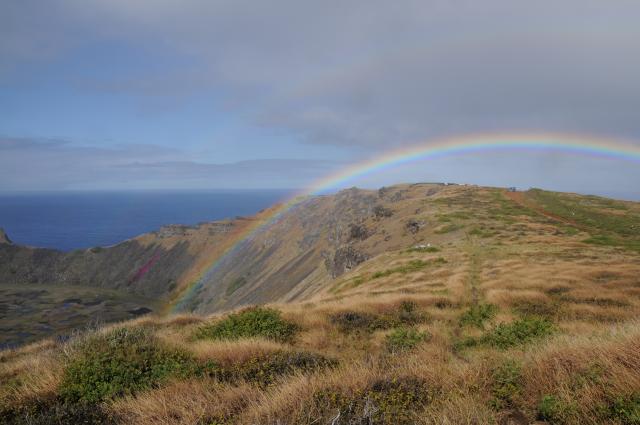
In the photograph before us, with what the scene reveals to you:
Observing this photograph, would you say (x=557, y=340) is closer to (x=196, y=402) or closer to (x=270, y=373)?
(x=270, y=373)

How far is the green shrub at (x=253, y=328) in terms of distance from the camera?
10.9m

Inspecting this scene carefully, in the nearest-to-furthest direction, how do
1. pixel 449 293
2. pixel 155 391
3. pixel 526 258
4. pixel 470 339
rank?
pixel 155 391 < pixel 470 339 < pixel 449 293 < pixel 526 258

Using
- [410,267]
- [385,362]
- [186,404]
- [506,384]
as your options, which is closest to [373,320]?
[385,362]

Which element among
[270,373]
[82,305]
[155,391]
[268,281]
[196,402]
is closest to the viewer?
[196,402]

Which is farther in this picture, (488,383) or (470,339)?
(470,339)

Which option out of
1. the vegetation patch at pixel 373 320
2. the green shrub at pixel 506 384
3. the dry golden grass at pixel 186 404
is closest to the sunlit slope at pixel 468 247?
the vegetation patch at pixel 373 320

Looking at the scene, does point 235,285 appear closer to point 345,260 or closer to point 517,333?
point 345,260

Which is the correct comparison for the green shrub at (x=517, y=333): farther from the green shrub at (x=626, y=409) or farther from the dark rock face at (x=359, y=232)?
the dark rock face at (x=359, y=232)

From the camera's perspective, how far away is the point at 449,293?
→ 18719mm

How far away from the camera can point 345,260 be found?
6044 centimetres

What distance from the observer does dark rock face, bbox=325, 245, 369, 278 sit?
55912 millimetres

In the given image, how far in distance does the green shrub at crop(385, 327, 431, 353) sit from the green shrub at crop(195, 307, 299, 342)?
3.29 metres

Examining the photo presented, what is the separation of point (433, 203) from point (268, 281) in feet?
191

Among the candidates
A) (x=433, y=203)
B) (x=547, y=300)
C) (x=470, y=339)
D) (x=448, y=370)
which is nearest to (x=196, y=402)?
(x=448, y=370)
